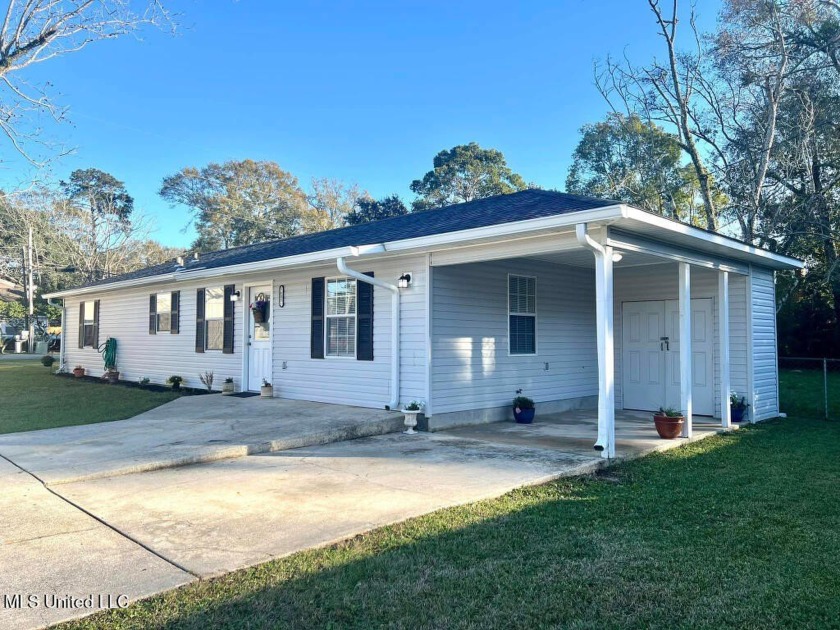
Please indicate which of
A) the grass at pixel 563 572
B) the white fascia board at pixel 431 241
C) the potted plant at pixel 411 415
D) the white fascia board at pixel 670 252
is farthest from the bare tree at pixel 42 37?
the grass at pixel 563 572

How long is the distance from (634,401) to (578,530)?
270 inches

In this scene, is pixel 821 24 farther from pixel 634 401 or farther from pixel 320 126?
pixel 320 126

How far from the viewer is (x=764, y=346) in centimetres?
955

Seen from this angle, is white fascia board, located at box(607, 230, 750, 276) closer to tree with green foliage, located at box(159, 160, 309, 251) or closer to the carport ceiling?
the carport ceiling

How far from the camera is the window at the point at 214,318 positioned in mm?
11359

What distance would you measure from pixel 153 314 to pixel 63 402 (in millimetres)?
3342

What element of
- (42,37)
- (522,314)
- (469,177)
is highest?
(469,177)

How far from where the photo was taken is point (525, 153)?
1195 inches

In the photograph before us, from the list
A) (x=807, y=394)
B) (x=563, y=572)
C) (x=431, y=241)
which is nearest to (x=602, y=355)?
(x=431, y=241)

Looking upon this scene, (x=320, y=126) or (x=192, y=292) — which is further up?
(x=320, y=126)

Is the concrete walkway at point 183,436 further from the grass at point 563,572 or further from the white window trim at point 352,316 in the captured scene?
the grass at point 563,572

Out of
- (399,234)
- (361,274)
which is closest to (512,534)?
(361,274)

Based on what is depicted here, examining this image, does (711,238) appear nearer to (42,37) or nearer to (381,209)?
(42,37)

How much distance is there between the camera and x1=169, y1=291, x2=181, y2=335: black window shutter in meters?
12.5
